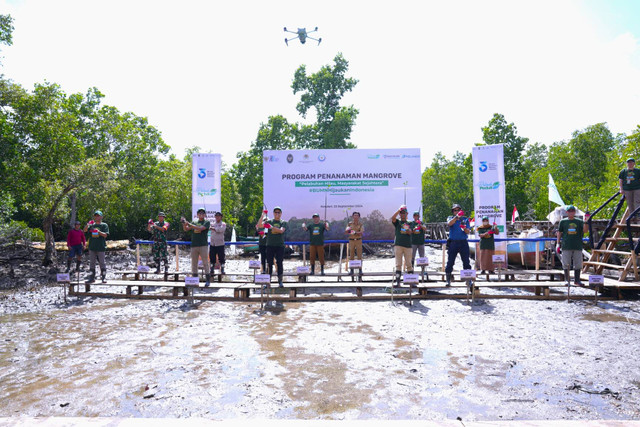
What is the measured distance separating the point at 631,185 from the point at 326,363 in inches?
316

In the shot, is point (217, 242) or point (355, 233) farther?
point (217, 242)

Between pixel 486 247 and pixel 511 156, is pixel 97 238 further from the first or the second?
pixel 511 156

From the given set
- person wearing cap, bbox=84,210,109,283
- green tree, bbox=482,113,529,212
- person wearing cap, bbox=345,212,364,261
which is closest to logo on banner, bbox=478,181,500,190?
person wearing cap, bbox=345,212,364,261

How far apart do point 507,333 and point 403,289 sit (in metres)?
4.03

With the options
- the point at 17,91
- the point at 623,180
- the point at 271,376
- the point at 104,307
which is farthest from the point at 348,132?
the point at 271,376

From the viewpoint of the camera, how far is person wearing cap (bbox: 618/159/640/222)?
8789 millimetres

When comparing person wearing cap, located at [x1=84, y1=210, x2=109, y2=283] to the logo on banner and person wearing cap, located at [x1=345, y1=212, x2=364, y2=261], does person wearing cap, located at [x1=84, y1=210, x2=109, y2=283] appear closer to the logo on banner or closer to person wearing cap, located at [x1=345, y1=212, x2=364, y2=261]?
person wearing cap, located at [x1=345, y1=212, x2=364, y2=261]

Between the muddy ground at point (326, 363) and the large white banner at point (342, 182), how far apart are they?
18.8 ft

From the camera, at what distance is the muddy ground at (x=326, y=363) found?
11.0 feet

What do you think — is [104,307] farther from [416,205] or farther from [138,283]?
[416,205]

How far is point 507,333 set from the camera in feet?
18.5


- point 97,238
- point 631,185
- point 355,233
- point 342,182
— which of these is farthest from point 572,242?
point 97,238

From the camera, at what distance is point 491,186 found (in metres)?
12.3

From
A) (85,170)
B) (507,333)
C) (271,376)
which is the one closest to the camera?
(271,376)
